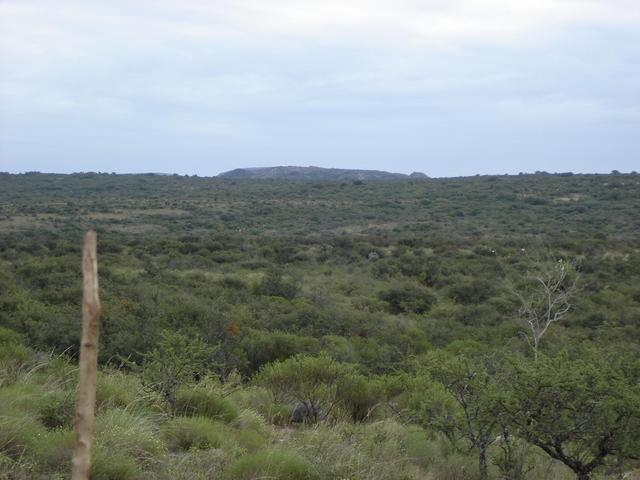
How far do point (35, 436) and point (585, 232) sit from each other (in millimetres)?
43264

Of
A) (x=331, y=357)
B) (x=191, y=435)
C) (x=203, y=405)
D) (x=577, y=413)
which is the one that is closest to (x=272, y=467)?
(x=191, y=435)

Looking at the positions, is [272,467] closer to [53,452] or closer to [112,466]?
[112,466]

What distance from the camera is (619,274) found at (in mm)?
28141

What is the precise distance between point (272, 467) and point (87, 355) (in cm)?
279

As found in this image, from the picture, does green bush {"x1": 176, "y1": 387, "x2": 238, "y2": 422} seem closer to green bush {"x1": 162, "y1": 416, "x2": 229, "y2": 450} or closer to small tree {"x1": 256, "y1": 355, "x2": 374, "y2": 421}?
green bush {"x1": 162, "y1": 416, "x2": 229, "y2": 450}

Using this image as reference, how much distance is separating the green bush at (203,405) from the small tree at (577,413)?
2630 mm

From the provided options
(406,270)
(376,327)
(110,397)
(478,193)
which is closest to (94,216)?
(406,270)

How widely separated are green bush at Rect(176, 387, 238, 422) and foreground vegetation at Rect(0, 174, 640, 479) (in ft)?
0.08

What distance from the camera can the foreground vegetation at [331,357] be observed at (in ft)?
18.8

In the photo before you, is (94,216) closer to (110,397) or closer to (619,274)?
(619,274)

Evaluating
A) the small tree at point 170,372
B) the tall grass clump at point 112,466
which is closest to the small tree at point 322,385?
the small tree at point 170,372

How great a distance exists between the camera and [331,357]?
35.8ft

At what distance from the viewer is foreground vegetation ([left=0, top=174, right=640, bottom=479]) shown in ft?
18.8

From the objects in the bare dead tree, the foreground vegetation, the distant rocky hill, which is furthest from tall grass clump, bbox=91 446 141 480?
the distant rocky hill
